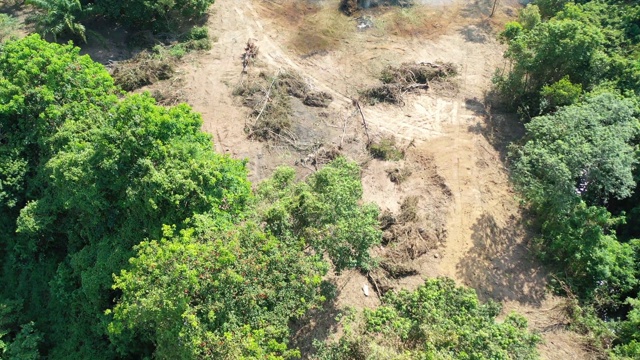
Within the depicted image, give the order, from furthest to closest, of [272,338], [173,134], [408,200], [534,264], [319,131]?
[319,131]
[408,200]
[534,264]
[173,134]
[272,338]

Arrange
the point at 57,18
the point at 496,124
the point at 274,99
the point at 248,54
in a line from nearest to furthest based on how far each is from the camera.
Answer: the point at 496,124
the point at 274,99
the point at 57,18
the point at 248,54

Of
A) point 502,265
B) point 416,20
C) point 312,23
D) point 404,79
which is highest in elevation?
point 416,20

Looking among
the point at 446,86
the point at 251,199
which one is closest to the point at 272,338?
the point at 251,199

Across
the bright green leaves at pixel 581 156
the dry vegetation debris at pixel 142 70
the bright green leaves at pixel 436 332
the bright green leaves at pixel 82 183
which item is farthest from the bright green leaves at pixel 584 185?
the dry vegetation debris at pixel 142 70

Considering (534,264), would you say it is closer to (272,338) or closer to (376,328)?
(376,328)

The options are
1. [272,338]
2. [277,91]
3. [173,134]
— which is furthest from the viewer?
[277,91]

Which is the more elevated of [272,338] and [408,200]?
[272,338]

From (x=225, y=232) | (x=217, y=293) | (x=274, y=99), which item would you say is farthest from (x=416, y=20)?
(x=217, y=293)

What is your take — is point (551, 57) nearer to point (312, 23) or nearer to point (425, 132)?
point (425, 132)
